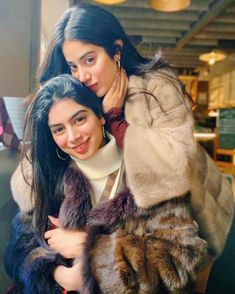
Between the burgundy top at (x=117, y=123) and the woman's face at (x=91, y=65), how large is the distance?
58 millimetres

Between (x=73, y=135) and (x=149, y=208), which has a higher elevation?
(x=73, y=135)

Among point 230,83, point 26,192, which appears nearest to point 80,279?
point 26,192

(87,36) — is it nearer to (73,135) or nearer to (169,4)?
(73,135)

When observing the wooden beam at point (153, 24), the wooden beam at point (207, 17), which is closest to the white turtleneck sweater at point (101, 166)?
the wooden beam at point (207, 17)

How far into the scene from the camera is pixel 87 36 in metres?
0.86

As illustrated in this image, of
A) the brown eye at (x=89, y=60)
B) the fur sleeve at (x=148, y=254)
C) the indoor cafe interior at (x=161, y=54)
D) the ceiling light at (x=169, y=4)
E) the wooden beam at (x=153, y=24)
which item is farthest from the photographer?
the wooden beam at (x=153, y=24)

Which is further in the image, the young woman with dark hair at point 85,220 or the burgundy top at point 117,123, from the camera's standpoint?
the burgundy top at point 117,123

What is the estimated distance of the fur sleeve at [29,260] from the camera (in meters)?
0.92

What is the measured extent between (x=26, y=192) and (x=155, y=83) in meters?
0.49

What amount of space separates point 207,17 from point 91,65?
3.34 m

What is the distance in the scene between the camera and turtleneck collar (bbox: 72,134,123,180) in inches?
35.9

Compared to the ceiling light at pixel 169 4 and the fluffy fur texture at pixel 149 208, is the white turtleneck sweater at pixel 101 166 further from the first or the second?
the ceiling light at pixel 169 4

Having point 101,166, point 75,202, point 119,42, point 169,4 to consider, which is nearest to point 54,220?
point 75,202

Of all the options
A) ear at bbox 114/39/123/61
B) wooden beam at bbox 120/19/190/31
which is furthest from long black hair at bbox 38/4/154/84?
wooden beam at bbox 120/19/190/31
